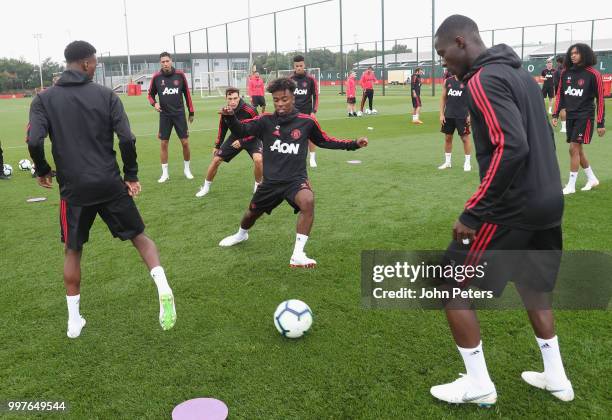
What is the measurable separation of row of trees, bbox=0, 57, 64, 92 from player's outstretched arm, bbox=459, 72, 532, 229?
284ft

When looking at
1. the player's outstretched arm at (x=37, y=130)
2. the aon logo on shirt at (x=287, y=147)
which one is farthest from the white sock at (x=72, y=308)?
the aon logo on shirt at (x=287, y=147)

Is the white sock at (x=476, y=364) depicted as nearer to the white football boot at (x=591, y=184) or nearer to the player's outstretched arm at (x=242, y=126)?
the player's outstretched arm at (x=242, y=126)

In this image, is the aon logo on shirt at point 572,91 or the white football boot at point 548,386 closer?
the white football boot at point 548,386

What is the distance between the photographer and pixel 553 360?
3084 millimetres

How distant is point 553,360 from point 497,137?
4.78 ft

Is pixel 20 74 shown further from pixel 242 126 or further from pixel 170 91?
pixel 242 126

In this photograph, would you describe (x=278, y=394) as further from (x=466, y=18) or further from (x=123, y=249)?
(x=123, y=249)

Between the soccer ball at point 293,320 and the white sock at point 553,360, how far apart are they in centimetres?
161

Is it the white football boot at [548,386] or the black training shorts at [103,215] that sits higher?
the black training shorts at [103,215]

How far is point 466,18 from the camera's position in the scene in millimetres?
2834

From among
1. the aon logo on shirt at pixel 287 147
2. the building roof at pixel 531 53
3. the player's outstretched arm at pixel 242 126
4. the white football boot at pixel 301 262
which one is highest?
the building roof at pixel 531 53

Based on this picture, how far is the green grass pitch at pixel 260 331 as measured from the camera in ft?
10.6

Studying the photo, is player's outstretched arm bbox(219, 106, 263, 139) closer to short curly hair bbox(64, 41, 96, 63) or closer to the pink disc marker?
short curly hair bbox(64, 41, 96, 63)

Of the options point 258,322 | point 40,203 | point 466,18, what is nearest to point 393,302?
point 258,322
